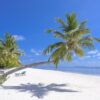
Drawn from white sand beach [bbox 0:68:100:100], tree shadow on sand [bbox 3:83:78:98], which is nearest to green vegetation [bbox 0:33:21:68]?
white sand beach [bbox 0:68:100:100]

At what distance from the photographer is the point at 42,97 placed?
1881 centimetres

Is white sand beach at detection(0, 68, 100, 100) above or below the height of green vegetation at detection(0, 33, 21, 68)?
below

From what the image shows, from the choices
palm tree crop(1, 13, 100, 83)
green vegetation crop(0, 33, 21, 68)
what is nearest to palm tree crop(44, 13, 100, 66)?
palm tree crop(1, 13, 100, 83)

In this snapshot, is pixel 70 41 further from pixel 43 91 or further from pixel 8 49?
pixel 8 49

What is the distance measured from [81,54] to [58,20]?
3.51 meters

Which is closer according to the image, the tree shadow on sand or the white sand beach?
the white sand beach

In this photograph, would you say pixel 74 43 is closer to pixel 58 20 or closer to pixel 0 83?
pixel 58 20

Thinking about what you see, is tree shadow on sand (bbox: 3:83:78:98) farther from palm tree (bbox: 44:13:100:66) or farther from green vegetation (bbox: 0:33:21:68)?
green vegetation (bbox: 0:33:21:68)

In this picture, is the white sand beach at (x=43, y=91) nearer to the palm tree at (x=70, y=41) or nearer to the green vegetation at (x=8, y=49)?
the palm tree at (x=70, y=41)

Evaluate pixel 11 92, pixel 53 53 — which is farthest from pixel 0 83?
pixel 53 53

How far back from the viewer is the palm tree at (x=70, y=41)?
2159cm

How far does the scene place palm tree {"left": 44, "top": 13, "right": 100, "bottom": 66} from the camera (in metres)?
21.6

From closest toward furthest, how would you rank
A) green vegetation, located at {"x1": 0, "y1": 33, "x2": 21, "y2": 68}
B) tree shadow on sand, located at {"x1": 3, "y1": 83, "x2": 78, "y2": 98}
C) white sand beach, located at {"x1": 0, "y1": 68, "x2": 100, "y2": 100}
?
white sand beach, located at {"x1": 0, "y1": 68, "x2": 100, "y2": 100} → tree shadow on sand, located at {"x1": 3, "y1": 83, "x2": 78, "y2": 98} → green vegetation, located at {"x1": 0, "y1": 33, "x2": 21, "y2": 68}

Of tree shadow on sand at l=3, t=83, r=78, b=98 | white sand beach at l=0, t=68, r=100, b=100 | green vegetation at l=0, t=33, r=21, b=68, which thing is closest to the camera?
white sand beach at l=0, t=68, r=100, b=100
